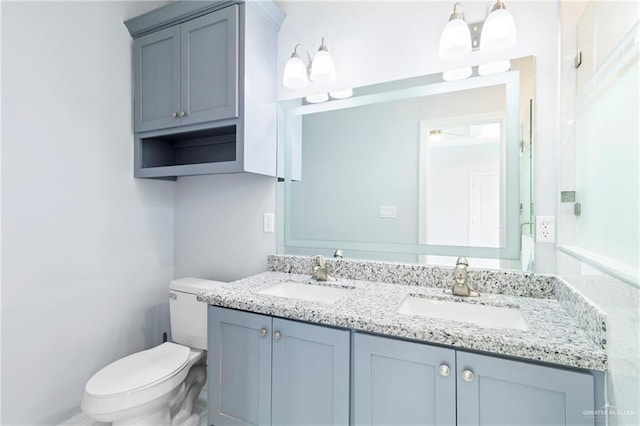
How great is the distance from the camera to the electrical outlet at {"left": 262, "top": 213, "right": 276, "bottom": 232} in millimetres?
1821

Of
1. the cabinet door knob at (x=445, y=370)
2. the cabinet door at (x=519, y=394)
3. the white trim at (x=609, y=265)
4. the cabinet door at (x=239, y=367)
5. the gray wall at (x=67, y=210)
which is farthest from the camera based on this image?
the gray wall at (x=67, y=210)

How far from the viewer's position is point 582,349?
77 cm

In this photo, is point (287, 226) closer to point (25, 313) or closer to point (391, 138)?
point (391, 138)

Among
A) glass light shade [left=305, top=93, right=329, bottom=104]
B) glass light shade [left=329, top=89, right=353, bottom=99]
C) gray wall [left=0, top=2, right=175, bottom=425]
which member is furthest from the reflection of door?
gray wall [left=0, top=2, right=175, bottom=425]

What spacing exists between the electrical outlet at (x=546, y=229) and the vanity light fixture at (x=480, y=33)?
29.0 inches

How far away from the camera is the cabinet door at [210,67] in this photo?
1.53 m

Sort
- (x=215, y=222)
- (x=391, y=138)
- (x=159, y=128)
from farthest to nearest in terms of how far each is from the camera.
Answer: (x=215, y=222) → (x=159, y=128) → (x=391, y=138)

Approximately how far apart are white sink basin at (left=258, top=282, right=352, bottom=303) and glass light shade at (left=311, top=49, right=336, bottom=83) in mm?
1089

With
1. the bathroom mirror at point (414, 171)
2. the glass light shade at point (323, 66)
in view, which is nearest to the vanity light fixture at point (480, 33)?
the bathroom mirror at point (414, 171)

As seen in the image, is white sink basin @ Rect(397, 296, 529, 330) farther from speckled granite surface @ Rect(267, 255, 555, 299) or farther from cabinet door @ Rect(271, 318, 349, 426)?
cabinet door @ Rect(271, 318, 349, 426)

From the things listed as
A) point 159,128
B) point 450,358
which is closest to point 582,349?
point 450,358

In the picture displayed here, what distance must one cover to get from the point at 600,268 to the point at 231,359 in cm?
128

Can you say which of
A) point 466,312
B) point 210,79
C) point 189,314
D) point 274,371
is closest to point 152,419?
point 189,314

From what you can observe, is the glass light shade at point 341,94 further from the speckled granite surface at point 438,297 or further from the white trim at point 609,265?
the white trim at point 609,265
